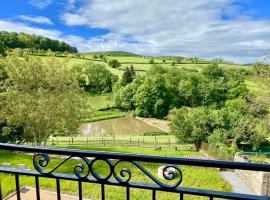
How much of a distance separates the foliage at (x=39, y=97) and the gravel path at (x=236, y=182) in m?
8.90

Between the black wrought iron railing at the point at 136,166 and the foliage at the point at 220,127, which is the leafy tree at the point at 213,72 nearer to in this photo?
the foliage at the point at 220,127

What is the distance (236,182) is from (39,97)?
11644 millimetres

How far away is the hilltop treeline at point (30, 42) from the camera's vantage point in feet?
163

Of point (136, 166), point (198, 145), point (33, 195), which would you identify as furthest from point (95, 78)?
point (136, 166)

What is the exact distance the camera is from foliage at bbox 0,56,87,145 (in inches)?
667

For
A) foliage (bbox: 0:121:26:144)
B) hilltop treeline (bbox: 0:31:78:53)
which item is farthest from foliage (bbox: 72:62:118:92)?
foliage (bbox: 0:121:26:144)

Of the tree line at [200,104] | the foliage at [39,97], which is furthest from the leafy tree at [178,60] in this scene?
the foliage at [39,97]

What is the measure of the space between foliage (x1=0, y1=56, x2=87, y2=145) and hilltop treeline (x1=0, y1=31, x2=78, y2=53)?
87.4 feet

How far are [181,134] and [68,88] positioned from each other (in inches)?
491

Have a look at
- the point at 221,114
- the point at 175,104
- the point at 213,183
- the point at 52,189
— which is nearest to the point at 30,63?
the point at 52,189

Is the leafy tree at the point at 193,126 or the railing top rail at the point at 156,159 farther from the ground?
the railing top rail at the point at 156,159

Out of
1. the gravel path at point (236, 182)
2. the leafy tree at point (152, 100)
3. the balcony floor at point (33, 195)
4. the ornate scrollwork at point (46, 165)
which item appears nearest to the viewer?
the ornate scrollwork at point (46, 165)

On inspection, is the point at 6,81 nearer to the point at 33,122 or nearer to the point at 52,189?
the point at 33,122

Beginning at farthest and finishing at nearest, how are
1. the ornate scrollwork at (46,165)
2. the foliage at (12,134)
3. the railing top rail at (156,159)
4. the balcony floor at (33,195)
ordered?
the foliage at (12,134) → the balcony floor at (33,195) → the ornate scrollwork at (46,165) → the railing top rail at (156,159)
